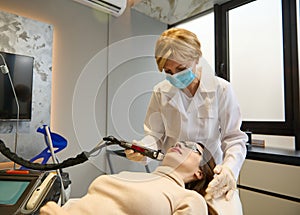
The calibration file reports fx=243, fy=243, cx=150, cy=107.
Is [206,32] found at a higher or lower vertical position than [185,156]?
higher

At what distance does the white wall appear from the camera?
6.28ft

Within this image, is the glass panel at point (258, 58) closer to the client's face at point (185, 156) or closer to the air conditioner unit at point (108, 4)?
the air conditioner unit at point (108, 4)

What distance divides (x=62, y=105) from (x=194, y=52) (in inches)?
52.5

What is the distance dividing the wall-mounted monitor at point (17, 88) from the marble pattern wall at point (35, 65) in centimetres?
3

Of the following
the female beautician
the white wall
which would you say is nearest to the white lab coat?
the female beautician

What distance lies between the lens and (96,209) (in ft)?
2.47

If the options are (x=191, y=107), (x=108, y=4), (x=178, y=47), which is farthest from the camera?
(x=108, y=4)

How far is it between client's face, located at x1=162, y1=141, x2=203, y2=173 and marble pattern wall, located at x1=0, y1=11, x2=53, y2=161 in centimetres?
118

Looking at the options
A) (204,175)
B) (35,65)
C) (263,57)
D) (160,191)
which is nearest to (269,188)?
(204,175)

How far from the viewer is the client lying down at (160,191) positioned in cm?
76

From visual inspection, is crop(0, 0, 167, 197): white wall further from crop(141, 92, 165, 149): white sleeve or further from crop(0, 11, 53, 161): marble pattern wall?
crop(141, 92, 165, 149): white sleeve

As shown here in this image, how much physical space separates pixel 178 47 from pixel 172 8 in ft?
4.70

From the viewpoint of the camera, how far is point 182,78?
1.04 metres

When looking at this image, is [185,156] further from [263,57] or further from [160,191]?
[263,57]
